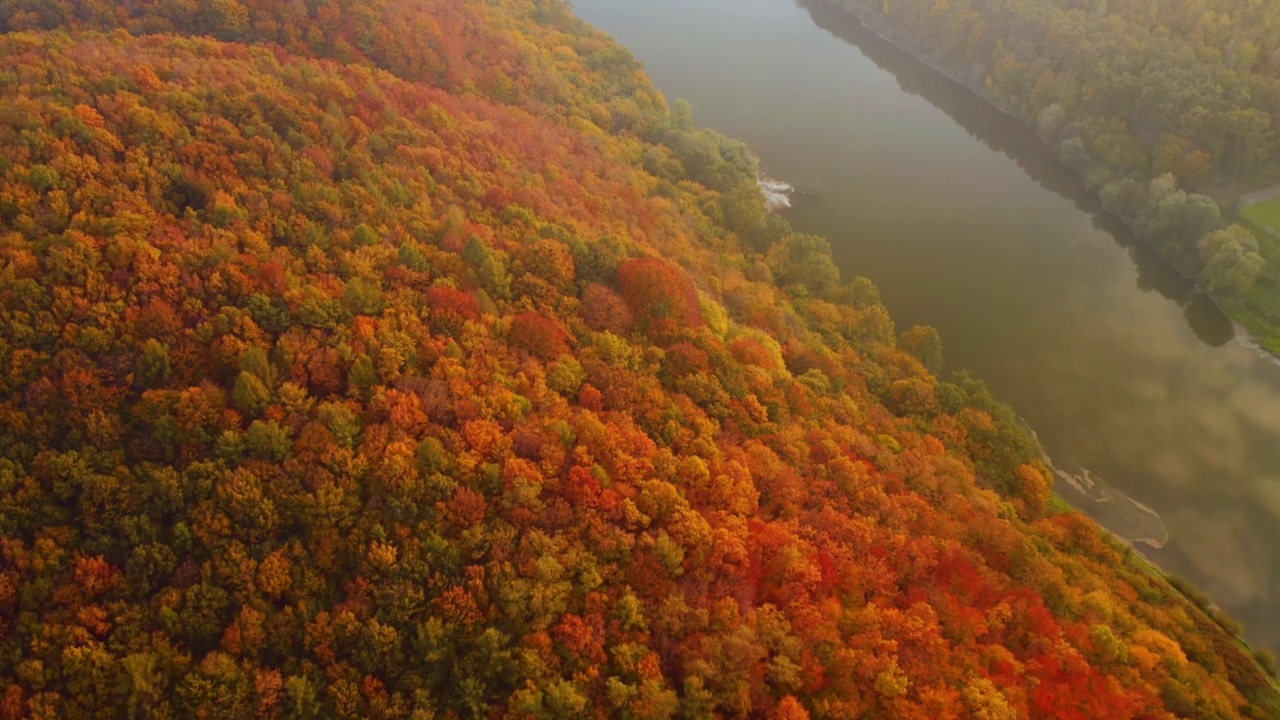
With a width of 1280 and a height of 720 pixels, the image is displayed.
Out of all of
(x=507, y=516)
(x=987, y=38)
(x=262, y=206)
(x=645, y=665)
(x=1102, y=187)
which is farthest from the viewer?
(x=987, y=38)

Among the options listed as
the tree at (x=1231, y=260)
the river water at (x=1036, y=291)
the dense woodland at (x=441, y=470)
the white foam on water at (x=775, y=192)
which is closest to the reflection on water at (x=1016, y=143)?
the river water at (x=1036, y=291)

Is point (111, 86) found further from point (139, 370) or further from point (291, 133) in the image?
point (139, 370)

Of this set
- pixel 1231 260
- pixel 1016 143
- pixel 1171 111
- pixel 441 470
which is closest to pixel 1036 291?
pixel 1231 260

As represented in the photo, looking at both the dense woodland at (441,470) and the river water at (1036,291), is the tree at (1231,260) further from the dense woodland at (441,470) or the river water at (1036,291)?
the dense woodland at (441,470)

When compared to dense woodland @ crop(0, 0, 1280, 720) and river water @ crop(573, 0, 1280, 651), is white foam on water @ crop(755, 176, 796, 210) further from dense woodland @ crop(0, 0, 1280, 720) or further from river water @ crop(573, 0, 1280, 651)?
dense woodland @ crop(0, 0, 1280, 720)

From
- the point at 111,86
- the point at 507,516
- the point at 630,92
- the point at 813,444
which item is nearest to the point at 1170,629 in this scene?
the point at 813,444

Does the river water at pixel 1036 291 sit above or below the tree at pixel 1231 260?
below

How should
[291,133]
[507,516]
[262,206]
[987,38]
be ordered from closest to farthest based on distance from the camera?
[507,516] < [262,206] < [291,133] < [987,38]
